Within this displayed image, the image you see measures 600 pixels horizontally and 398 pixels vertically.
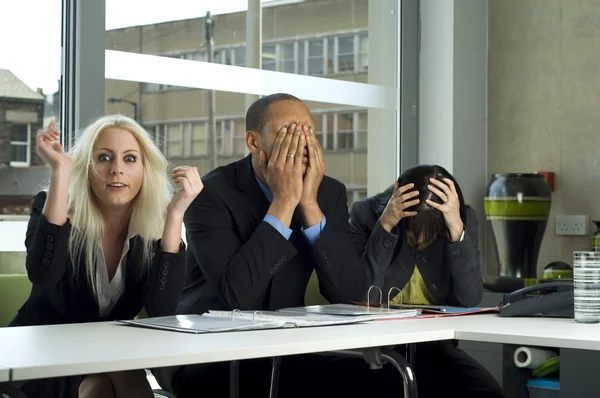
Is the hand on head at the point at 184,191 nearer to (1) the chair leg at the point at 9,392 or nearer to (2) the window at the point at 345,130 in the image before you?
(1) the chair leg at the point at 9,392

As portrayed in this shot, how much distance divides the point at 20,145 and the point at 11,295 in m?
1.08

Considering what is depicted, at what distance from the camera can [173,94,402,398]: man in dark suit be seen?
89.0 inches

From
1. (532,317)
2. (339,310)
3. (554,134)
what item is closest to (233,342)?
(339,310)

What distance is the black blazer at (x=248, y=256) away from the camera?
2303mm

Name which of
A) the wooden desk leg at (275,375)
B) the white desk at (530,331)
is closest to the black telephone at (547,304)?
the white desk at (530,331)

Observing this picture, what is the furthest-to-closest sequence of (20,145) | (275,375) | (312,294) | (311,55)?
(311,55)
(20,145)
(312,294)
(275,375)

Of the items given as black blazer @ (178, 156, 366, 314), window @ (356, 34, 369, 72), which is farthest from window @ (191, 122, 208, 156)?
black blazer @ (178, 156, 366, 314)

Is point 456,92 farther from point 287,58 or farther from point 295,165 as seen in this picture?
point 295,165

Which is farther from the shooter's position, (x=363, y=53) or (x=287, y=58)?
(x=363, y=53)

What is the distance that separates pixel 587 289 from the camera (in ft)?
6.71

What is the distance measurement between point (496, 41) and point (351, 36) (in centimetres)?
82

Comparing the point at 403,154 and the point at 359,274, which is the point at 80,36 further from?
the point at 403,154

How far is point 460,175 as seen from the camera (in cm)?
484

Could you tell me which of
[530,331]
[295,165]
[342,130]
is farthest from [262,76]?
[530,331]
